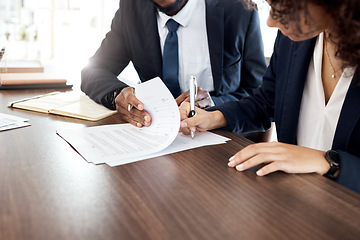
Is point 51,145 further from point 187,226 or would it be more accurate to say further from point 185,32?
point 185,32

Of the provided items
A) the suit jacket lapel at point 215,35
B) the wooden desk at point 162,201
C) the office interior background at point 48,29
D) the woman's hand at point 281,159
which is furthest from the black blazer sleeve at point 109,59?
the office interior background at point 48,29

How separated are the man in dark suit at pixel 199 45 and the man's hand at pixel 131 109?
0.23 metres

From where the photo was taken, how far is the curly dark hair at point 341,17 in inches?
25.5

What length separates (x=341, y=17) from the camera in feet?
2.15

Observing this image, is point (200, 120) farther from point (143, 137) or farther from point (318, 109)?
point (318, 109)

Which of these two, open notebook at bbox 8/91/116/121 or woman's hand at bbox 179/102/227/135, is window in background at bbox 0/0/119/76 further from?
woman's hand at bbox 179/102/227/135

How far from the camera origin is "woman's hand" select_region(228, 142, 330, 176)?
0.74m

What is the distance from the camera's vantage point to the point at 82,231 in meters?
0.50

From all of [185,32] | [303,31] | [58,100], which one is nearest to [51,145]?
[58,100]

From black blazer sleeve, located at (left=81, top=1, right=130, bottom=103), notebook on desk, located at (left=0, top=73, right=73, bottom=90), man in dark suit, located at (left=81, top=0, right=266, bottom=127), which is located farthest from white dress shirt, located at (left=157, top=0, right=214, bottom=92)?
notebook on desk, located at (left=0, top=73, right=73, bottom=90)

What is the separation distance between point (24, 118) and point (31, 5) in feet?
22.7

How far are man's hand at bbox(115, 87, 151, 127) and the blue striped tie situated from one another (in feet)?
1.32

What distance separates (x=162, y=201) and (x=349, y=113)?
0.54 meters

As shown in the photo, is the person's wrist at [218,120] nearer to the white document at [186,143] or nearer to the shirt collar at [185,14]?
the white document at [186,143]
